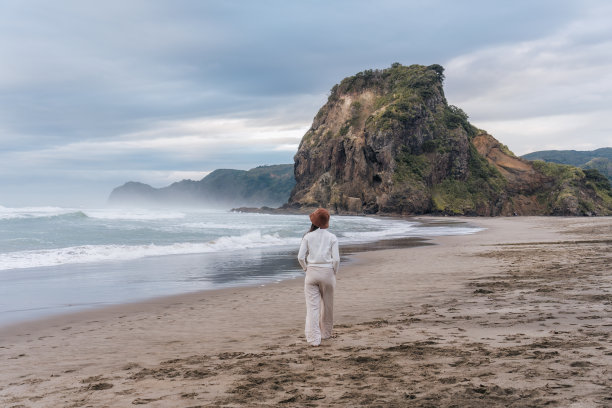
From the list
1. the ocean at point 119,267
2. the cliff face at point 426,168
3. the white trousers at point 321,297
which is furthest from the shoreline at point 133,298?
the cliff face at point 426,168

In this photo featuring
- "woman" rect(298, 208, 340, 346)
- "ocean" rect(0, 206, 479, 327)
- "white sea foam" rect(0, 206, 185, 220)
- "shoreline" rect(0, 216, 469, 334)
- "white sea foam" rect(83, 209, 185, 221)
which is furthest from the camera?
"white sea foam" rect(83, 209, 185, 221)

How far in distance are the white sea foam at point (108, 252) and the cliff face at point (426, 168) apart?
58.0m

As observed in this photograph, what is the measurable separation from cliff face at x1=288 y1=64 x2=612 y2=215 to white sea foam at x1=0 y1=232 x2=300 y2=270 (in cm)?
5796

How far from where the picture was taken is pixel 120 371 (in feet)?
16.8

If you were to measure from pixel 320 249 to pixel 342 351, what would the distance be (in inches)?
56.1

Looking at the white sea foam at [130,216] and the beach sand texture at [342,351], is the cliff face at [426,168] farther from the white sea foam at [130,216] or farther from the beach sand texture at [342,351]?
the beach sand texture at [342,351]

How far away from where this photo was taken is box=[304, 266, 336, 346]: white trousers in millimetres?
6289

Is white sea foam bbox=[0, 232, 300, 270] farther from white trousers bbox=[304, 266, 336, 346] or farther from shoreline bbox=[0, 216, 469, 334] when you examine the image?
white trousers bbox=[304, 266, 336, 346]

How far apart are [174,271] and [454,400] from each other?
12142mm

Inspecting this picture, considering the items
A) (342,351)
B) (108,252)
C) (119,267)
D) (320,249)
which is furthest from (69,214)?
(342,351)

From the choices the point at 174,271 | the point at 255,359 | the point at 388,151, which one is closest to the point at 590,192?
the point at 388,151

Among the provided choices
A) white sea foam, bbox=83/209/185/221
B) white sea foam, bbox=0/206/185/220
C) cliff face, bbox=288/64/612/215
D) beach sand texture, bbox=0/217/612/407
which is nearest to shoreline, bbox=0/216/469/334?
beach sand texture, bbox=0/217/612/407

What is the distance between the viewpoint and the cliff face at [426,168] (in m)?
80.1

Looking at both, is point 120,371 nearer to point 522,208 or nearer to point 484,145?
point 522,208
